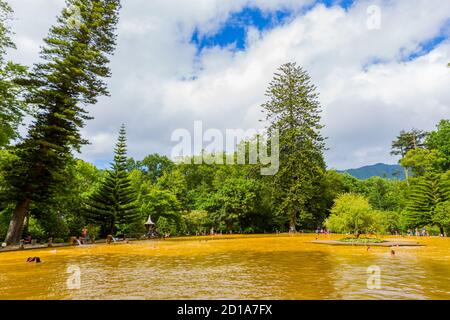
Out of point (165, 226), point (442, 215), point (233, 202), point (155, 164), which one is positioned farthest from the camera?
point (155, 164)

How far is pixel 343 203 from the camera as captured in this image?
83.9 feet

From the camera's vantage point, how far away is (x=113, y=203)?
106 ft

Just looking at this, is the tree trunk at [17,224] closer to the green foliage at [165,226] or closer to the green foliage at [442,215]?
the green foliage at [165,226]

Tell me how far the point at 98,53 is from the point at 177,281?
21.5 meters

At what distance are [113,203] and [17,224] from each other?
11.4 meters

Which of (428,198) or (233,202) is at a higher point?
(428,198)

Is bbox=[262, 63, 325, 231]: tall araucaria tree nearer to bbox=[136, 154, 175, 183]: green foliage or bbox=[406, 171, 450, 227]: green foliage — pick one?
bbox=[406, 171, 450, 227]: green foliage

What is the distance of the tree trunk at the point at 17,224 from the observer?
819 inches

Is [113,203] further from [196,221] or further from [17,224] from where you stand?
[196,221]

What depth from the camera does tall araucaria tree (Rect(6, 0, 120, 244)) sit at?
71.3ft

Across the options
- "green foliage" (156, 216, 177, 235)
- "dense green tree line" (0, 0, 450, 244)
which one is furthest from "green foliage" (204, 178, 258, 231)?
"green foliage" (156, 216, 177, 235)

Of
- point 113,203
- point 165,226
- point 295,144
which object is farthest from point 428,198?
point 113,203

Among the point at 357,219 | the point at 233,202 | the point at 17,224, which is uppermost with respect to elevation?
the point at 233,202
